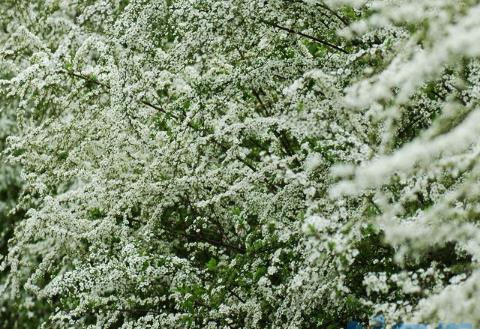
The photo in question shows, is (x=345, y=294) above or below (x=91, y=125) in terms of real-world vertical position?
below

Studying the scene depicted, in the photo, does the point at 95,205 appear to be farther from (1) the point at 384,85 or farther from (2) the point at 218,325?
(1) the point at 384,85

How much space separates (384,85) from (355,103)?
82mm

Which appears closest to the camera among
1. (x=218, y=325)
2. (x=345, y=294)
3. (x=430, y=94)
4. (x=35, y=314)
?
(x=345, y=294)

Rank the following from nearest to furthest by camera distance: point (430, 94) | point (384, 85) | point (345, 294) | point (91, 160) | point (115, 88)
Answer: point (384, 85) → point (345, 294) → point (430, 94) → point (115, 88) → point (91, 160)

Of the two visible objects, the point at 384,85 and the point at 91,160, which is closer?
the point at 384,85

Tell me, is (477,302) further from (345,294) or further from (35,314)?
(35,314)

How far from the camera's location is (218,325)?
3.97 meters

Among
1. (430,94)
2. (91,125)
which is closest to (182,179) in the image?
(91,125)

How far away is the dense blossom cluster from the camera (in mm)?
2195

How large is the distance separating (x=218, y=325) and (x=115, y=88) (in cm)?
147

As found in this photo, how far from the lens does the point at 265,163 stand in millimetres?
3412

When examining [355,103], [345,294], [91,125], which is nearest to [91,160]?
[91,125]

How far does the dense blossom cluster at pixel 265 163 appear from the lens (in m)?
2.20

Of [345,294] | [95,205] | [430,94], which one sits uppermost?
[430,94]
